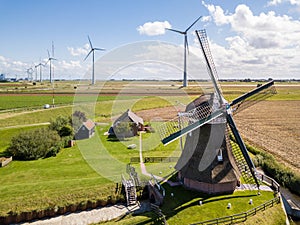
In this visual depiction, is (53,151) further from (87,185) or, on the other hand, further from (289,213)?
(289,213)

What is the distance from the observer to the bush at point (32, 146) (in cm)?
3297

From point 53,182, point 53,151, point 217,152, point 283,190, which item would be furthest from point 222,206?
point 53,151

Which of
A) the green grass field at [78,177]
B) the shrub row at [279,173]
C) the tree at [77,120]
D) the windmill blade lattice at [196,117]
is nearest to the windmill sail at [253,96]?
the windmill blade lattice at [196,117]

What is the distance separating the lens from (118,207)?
22719 millimetres

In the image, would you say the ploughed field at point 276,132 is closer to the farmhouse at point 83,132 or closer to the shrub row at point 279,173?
the shrub row at point 279,173

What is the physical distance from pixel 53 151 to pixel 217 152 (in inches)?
880

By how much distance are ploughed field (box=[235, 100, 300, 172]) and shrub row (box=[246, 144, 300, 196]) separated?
2593 mm

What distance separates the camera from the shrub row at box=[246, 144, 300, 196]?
84.5 ft

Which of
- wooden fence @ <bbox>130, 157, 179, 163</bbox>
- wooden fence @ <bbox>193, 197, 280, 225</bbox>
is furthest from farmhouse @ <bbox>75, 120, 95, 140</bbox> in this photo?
wooden fence @ <bbox>193, 197, 280, 225</bbox>

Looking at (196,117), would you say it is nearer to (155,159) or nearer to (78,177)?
(155,159)

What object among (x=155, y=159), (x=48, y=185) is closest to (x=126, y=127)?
(x=155, y=159)

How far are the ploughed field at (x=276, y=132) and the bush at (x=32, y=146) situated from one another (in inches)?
1159

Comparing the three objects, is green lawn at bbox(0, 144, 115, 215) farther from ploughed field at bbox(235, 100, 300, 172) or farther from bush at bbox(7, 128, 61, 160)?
ploughed field at bbox(235, 100, 300, 172)

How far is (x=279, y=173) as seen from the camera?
2805 cm
